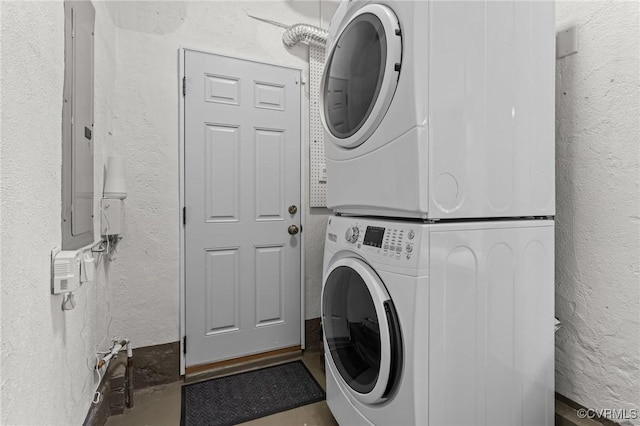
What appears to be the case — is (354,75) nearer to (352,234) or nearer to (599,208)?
(352,234)

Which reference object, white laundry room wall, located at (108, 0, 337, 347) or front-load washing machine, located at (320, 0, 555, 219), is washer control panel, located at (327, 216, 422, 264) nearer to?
front-load washing machine, located at (320, 0, 555, 219)

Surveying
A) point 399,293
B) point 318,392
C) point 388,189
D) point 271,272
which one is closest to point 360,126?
point 388,189

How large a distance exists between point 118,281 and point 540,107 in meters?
2.34

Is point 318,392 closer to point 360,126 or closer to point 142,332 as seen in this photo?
Result: point 142,332

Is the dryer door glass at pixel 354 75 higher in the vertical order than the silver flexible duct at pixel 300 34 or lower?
lower

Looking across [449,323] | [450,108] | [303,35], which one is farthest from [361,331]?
[303,35]

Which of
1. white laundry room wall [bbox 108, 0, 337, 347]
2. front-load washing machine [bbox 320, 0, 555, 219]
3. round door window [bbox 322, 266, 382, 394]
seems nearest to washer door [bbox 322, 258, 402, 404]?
round door window [bbox 322, 266, 382, 394]

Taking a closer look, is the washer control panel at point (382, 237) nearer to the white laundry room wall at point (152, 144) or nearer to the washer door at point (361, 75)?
the washer door at point (361, 75)

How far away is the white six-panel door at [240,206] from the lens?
7.02 ft

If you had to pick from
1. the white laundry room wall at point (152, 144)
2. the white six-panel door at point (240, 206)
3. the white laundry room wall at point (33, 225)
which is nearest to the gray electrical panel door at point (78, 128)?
the white laundry room wall at point (33, 225)

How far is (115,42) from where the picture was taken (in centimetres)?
194

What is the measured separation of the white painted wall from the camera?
4.13 feet

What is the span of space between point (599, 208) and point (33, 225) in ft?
6.46

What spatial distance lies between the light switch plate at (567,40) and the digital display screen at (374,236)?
1217 mm
